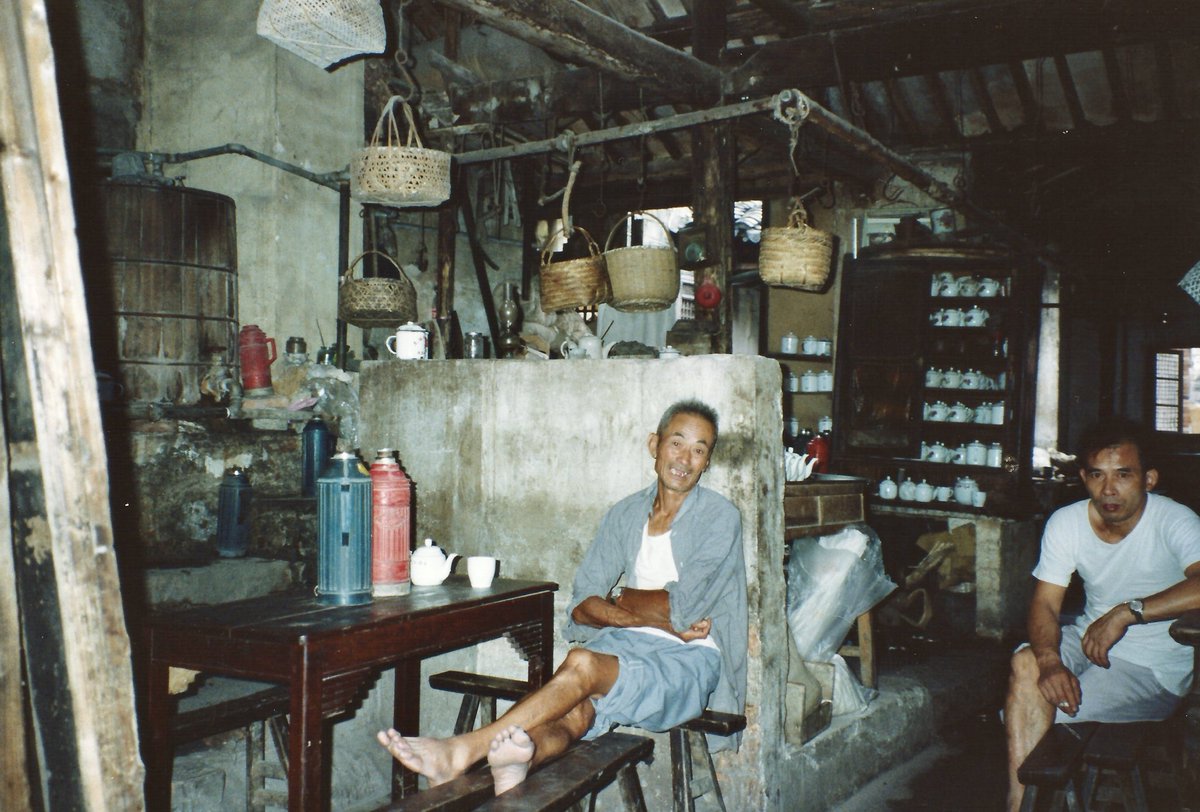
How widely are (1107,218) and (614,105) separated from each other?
8.00m

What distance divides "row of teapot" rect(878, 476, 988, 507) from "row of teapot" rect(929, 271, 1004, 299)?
196 centimetres

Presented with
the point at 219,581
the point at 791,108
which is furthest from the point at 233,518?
the point at 791,108

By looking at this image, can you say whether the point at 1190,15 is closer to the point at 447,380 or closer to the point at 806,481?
the point at 806,481

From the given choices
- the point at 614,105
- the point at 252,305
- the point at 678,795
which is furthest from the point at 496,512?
the point at 614,105

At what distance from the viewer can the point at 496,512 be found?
4.37 metres

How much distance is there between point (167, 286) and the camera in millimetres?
5848

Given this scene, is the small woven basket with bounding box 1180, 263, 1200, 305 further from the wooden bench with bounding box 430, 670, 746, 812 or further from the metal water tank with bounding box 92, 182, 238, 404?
the metal water tank with bounding box 92, 182, 238, 404

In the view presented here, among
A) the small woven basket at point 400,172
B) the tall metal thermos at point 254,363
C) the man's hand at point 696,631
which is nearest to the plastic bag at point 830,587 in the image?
the man's hand at point 696,631

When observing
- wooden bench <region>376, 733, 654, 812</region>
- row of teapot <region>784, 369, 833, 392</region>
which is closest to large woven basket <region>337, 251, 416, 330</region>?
wooden bench <region>376, 733, 654, 812</region>

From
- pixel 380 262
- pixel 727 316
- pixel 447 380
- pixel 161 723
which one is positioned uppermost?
pixel 380 262

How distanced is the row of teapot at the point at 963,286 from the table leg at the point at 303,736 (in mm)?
8214

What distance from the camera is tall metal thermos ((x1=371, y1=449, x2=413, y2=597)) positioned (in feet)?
11.1

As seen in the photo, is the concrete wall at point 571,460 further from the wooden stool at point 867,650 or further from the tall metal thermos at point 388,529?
the wooden stool at point 867,650

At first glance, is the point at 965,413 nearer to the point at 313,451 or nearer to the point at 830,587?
the point at 830,587
